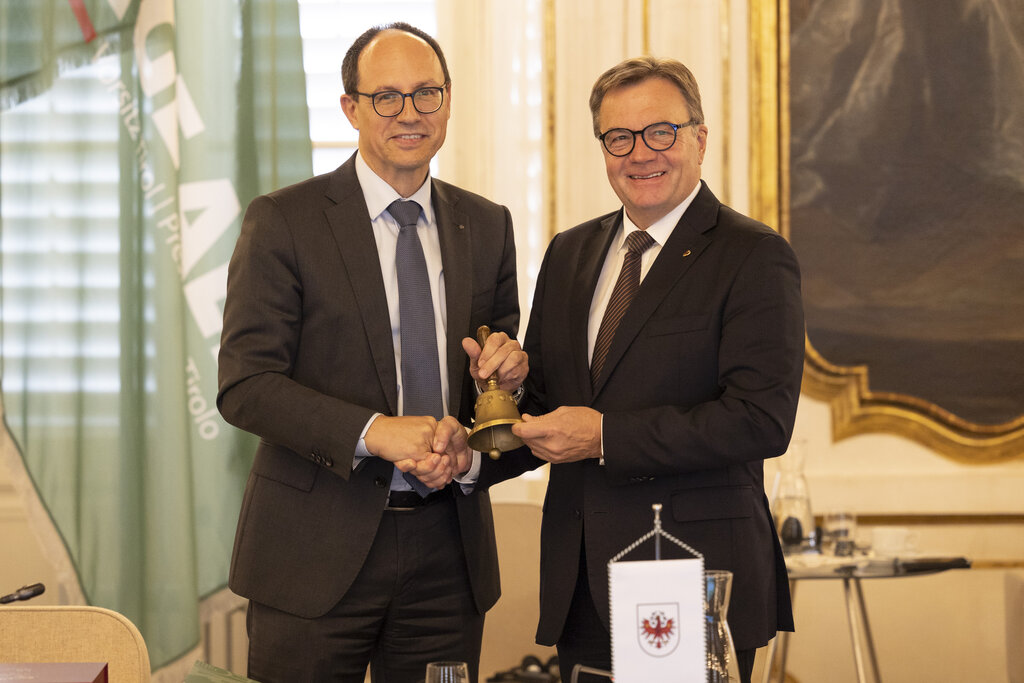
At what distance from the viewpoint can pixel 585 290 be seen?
2.39 m

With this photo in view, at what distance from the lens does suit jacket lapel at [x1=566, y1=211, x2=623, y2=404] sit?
2293mm

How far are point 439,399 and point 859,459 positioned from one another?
8.58ft

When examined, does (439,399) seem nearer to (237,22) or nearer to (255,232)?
(255,232)

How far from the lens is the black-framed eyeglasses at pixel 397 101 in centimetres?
241

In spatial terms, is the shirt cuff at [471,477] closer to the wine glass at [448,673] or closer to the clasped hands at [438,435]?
the clasped hands at [438,435]

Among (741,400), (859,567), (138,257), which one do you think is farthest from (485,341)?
(138,257)

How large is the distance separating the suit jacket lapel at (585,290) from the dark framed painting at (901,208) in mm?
1994

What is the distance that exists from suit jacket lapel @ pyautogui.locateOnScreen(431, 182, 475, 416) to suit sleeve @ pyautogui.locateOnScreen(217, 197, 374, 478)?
0.83ft

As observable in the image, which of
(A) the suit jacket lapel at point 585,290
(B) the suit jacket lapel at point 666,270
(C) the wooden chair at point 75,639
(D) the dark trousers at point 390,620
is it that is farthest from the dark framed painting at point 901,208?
(C) the wooden chair at point 75,639

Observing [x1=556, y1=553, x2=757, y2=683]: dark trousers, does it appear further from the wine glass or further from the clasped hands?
the wine glass

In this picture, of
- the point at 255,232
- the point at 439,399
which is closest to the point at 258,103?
the point at 255,232

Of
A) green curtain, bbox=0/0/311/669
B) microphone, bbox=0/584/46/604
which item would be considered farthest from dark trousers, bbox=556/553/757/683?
green curtain, bbox=0/0/311/669

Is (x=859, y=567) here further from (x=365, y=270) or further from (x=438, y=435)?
(x=365, y=270)

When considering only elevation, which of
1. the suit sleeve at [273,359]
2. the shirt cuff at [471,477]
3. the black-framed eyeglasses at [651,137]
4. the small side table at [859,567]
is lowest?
the small side table at [859,567]
